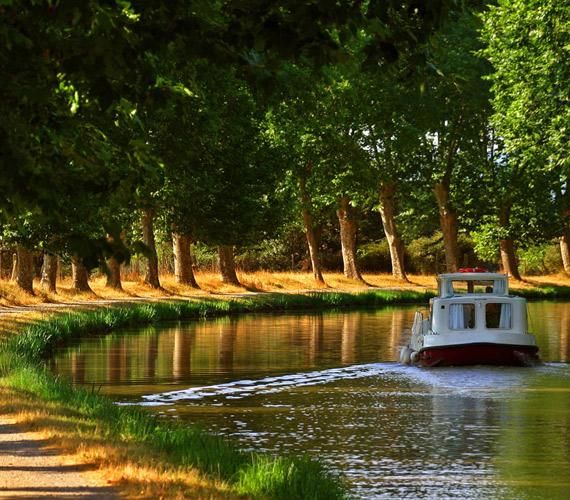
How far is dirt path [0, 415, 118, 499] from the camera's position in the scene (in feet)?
33.0

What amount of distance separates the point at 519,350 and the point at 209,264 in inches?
2275

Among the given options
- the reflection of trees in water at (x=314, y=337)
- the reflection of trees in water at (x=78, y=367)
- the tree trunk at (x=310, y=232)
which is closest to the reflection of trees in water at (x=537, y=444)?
the reflection of trees in water at (x=314, y=337)

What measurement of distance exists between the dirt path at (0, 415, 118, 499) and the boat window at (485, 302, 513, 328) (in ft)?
68.2

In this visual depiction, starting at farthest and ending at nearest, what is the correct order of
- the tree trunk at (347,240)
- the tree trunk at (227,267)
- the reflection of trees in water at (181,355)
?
the tree trunk at (347,240)
the tree trunk at (227,267)
the reflection of trees in water at (181,355)

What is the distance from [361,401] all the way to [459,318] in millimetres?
9151

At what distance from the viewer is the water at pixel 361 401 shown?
1593cm

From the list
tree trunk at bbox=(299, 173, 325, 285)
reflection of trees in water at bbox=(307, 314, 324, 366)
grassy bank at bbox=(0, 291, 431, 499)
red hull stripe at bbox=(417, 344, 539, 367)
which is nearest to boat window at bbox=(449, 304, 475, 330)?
red hull stripe at bbox=(417, 344, 539, 367)

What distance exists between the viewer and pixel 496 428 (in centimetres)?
1989

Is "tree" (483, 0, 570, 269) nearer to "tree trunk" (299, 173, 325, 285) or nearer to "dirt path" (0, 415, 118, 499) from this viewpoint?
"tree trunk" (299, 173, 325, 285)

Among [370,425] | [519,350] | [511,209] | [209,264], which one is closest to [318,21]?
[370,425]

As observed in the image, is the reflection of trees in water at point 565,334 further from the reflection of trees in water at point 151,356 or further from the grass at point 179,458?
the grass at point 179,458

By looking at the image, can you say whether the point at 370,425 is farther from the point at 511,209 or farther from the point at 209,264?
the point at 209,264

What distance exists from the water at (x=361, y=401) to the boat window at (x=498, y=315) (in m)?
1.54

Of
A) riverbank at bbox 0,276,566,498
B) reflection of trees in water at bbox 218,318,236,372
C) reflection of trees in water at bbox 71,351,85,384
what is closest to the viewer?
riverbank at bbox 0,276,566,498
